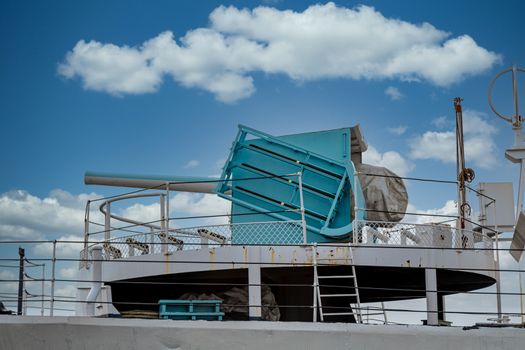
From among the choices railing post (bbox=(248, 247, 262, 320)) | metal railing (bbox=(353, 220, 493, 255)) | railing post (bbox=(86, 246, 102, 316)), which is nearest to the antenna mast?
metal railing (bbox=(353, 220, 493, 255))

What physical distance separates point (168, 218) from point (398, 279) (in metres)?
4.30

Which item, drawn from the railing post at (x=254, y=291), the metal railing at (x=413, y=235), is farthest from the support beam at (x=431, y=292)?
the railing post at (x=254, y=291)

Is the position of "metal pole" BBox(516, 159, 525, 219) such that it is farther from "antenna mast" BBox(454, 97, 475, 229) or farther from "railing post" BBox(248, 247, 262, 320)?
"railing post" BBox(248, 247, 262, 320)

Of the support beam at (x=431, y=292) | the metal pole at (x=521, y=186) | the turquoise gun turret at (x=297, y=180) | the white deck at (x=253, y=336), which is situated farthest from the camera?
the turquoise gun turret at (x=297, y=180)

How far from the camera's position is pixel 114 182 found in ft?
49.6

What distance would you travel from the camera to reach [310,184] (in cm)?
1270

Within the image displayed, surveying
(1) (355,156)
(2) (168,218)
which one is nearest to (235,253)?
(2) (168,218)

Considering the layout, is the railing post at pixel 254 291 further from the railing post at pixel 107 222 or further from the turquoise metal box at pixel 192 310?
the railing post at pixel 107 222

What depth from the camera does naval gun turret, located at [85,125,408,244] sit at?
1229 centimetres

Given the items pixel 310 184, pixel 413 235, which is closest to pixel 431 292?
pixel 413 235

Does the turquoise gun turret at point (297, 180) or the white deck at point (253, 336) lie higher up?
the turquoise gun turret at point (297, 180)

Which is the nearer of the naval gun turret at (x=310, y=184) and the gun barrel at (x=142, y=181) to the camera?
the naval gun turret at (x=310, y=184)

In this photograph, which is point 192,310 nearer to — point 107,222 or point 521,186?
point 107,222

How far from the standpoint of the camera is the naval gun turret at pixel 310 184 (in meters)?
12.3
